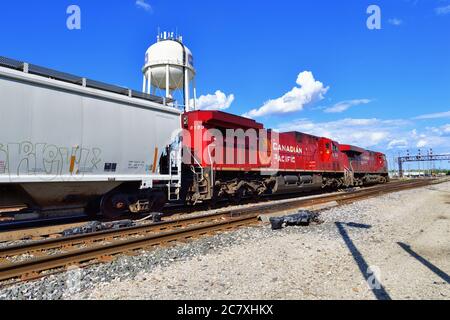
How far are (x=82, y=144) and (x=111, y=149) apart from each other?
2.89 feet

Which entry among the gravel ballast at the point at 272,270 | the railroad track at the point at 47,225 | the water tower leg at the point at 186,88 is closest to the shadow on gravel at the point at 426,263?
the gravel ballast at the point at 272,270

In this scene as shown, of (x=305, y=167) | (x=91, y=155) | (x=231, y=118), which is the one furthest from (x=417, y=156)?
(x=91, y=155)

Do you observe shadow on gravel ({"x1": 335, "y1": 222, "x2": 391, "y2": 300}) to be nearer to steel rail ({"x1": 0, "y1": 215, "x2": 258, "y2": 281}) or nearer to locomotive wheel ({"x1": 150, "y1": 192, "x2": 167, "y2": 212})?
steel rail ({"x1": 0, "y1": 215, "x2": 258, "y2": 281})

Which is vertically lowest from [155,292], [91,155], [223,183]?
[155,292]

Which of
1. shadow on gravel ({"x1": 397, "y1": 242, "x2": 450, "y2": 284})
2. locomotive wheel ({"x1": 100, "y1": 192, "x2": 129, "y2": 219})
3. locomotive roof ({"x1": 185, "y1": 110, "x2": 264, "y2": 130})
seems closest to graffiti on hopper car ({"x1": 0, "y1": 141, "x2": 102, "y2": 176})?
locomotive wheel ({"x1": 100, "y1": 192, "x2": 129, "y2": 219})

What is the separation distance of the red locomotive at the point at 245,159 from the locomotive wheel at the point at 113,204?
2583mm

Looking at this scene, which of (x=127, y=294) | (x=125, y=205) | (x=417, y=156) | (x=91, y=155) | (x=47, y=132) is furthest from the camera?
(x=417, y=156)

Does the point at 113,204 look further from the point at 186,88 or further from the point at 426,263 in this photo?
the point at 186,88

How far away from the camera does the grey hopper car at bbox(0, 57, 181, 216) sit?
23.5 feet

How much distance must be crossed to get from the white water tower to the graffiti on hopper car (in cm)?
1582

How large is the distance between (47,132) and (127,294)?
5088mm
